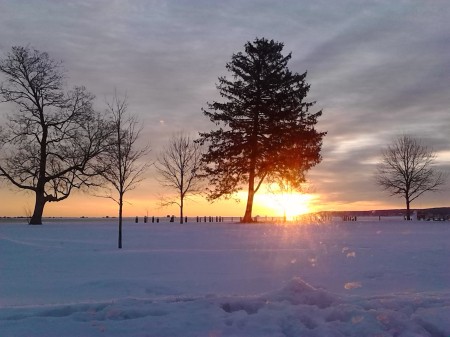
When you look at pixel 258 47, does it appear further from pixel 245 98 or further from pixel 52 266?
pixel 52 266

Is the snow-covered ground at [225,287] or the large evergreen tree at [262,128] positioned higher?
the large evergreen tree at [262,128]

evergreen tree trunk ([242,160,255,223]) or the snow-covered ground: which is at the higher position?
evergreen tree trunk ([242,160,255,223])

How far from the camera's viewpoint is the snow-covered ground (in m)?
7.75

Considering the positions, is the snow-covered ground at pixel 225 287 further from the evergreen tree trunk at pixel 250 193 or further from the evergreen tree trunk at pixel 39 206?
the evergreen tree trunk at pixel 250 193

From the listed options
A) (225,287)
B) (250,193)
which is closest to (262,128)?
(250,193)

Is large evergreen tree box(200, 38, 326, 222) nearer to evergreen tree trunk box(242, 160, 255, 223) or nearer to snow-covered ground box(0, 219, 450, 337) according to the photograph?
evergreen tree trunk box(242, 160, 255, 223)

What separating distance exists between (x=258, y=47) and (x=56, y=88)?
1766cm

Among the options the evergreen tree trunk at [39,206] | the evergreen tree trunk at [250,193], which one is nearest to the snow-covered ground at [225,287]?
the evergreen tree trunk at [39,206]

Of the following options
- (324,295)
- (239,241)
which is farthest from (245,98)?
(324,295)

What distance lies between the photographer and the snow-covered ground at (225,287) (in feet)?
25.4

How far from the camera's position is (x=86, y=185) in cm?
4156

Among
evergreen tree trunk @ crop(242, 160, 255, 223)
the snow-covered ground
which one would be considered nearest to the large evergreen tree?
evergreen tree trunk @ crop(242, 160, 255, 223)

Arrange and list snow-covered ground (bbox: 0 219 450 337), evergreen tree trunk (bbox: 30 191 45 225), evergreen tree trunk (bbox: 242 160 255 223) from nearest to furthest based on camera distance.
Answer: snow-covered ground (bbox: 0 219 450 337) < evergreen tree trunk (bbox: 30 191 45 225) < evergreen tree trunk (bbox: 242 160 255 223)

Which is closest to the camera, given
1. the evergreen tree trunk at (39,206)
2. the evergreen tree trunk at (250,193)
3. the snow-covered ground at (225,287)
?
the snow-covered ground at (225,287)
